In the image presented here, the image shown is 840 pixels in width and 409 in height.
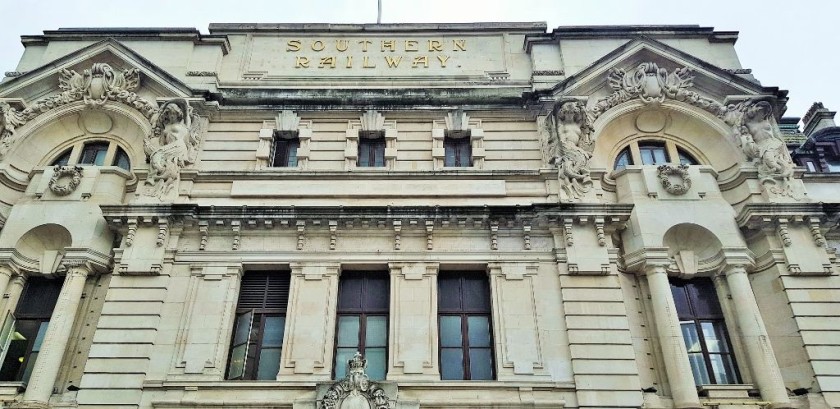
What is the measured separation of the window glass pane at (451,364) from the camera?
48.9ft

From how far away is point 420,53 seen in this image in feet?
72.4

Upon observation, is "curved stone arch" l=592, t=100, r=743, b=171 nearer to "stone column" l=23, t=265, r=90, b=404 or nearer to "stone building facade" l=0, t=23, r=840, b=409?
"stone building facade" l=0, t=23, r=840, b=409

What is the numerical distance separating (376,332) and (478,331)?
9.28ft

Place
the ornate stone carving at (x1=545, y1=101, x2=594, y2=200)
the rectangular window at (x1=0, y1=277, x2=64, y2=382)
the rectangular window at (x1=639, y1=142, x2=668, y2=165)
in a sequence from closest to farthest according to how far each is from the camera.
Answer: the rectangular window at (x1=0, y1=277, x2=64, y2=382)
the ornate stone carving at (x1=545, y1=101, x2=594, y2=200)
the rectangular window at (x1=639, y1=142, x2=668, y2=165)

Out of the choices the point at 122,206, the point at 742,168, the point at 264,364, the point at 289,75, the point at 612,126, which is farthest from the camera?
the point at 289,75

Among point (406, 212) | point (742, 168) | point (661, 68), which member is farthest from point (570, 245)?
point (661, 68)

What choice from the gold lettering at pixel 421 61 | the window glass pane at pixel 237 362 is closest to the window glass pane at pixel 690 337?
the window glass pane at pixel 237 362

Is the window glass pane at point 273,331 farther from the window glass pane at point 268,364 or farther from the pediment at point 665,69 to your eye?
the pediment at point 665,69

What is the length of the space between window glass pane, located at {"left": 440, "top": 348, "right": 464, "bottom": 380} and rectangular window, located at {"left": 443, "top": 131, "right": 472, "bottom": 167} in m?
6.40

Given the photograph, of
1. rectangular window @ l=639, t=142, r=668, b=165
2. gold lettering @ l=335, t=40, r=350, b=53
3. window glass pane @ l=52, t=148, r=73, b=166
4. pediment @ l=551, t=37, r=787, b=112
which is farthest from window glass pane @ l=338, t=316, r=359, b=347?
window glass pane @ l=52, t=148, r=73, b=166

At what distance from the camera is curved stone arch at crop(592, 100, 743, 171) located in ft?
61.8

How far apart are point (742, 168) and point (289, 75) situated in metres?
15.9

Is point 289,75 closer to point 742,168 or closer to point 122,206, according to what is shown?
point 122,206

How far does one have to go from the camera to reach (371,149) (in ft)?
63.7
